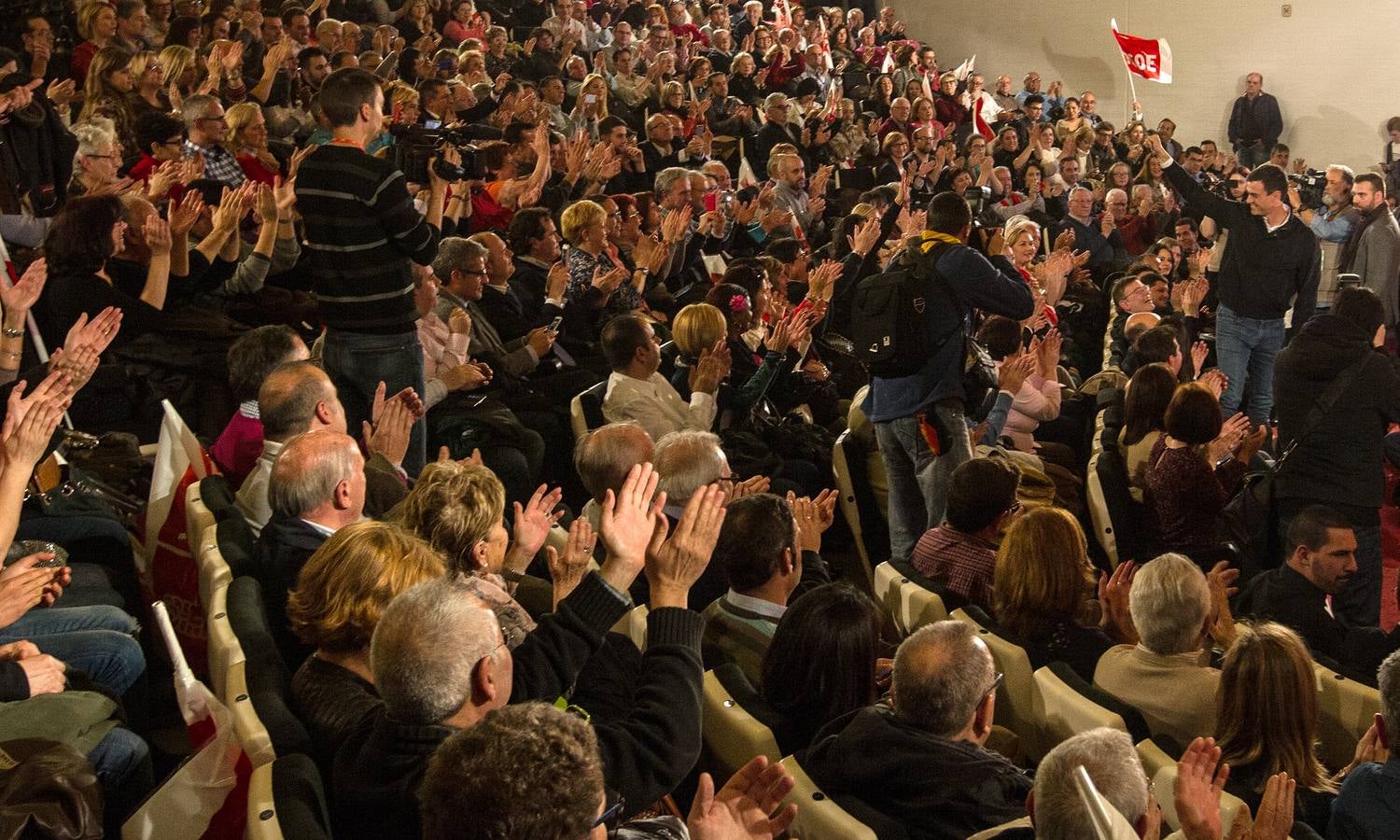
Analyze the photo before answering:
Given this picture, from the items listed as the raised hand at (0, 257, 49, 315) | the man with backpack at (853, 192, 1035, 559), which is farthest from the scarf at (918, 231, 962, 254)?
the raised hand at (0, 257, 49, 315)

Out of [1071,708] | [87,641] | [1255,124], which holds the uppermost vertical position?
[1255,124]

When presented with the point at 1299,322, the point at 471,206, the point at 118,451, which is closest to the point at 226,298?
the point at 118,451

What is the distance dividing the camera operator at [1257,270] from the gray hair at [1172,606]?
345 cm

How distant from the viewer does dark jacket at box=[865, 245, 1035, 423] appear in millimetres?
4098

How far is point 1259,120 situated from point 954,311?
1184 centimetres

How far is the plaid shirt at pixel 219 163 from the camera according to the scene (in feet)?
17.4

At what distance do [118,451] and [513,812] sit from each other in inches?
110

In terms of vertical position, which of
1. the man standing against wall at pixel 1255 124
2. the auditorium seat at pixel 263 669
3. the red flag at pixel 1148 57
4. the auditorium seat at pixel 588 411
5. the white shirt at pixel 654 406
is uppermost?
the red flag at pixel 1148 57

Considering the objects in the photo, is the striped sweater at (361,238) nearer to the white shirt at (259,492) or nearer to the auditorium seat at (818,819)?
the white shirt at (259,492)

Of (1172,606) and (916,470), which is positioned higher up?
(1172,606)

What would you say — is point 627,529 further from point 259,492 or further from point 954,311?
point 954,311

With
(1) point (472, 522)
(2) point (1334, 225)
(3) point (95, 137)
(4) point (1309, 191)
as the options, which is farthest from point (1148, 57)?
(1) point (472, 522)

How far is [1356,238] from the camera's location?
277 inches

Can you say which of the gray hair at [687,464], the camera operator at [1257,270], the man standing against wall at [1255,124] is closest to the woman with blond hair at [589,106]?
the camera operator at [1257,270]
